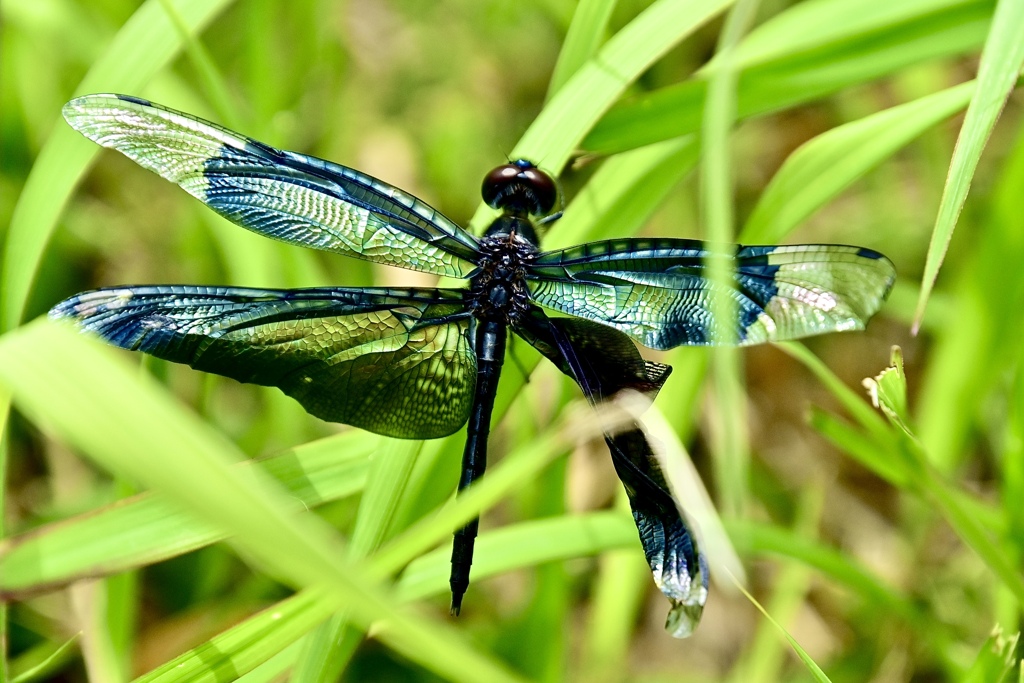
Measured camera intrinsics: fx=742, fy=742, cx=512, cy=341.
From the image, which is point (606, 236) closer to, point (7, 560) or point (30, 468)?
point (7, 560)

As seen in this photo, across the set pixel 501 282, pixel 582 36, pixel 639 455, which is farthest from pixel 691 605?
pixel 582 36

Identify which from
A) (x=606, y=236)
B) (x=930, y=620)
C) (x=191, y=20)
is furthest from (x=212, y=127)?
(x=930, y=620)

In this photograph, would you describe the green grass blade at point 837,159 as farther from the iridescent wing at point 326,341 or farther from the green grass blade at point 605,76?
the iridescent wing at point 326,341

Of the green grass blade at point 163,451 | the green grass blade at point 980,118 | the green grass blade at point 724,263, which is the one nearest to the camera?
the green grass blade at point 163,451

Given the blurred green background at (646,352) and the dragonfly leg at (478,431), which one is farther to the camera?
the blurred green background at (646,352)

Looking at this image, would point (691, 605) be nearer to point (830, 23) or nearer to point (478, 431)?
point (478, 431)

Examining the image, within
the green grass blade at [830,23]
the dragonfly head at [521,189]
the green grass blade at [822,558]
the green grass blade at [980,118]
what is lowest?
the green grass blade at [822,558]

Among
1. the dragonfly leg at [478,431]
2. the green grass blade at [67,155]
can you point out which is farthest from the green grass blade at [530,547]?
the green grass blade at [67,155]

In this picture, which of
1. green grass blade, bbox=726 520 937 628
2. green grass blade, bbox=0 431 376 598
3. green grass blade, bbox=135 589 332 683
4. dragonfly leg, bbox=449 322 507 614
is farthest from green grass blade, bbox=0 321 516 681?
green grass blade, bbox=726 520 937 628
